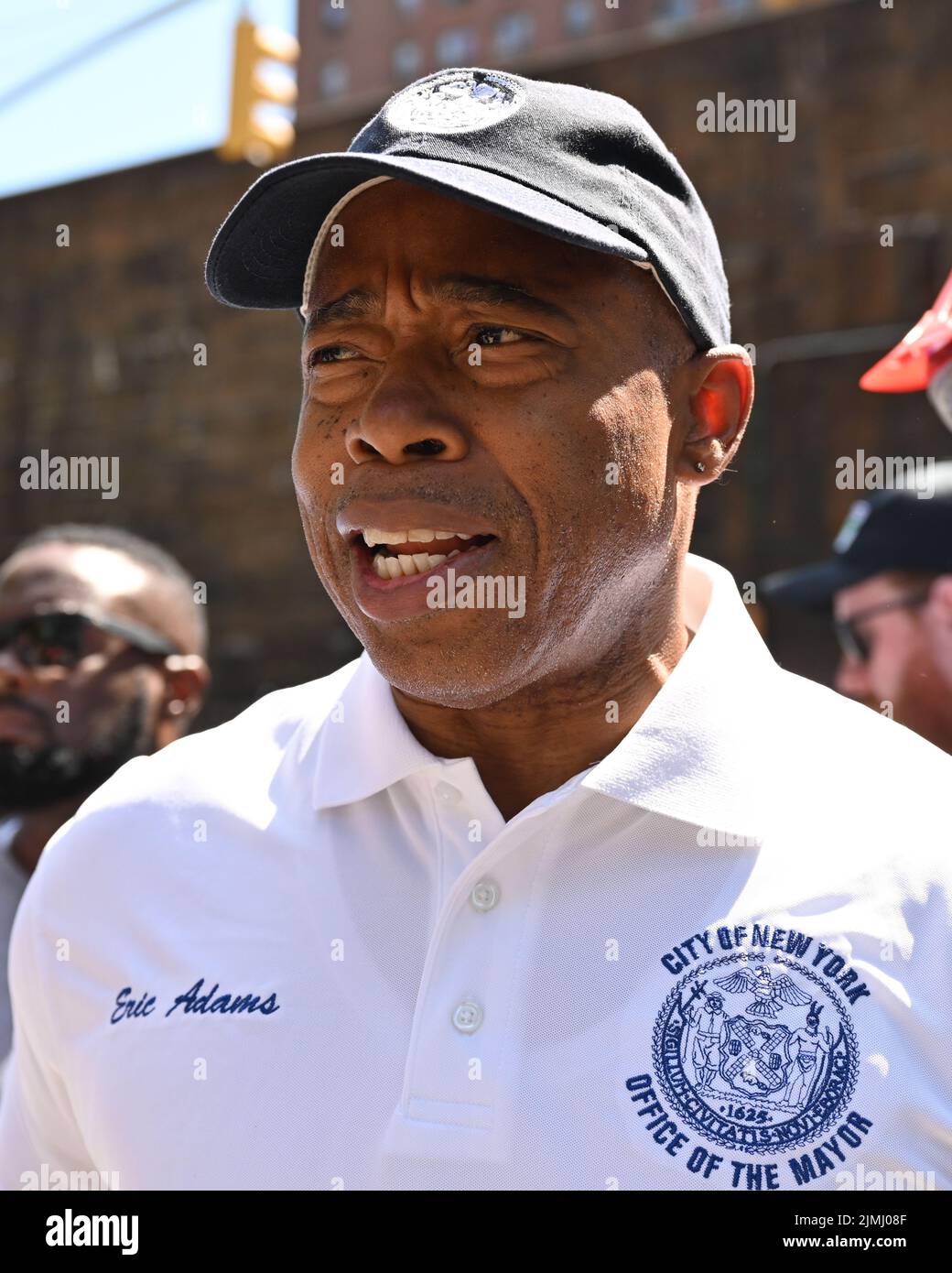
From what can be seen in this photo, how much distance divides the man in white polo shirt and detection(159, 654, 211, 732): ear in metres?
1.82

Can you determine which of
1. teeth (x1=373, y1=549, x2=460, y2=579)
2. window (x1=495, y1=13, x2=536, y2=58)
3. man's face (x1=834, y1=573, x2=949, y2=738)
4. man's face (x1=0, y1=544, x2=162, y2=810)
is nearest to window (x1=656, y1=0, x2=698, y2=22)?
window (x1=495, y1=13, x2=536, y2=58)

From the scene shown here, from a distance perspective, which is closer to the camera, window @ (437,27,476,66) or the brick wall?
the brick wall

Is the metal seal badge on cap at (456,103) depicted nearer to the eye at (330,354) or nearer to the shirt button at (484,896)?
the eye at (330,354)

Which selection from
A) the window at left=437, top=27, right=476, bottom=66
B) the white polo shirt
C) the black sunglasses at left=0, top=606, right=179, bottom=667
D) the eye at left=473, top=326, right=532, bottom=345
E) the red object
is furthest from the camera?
the window at left=437, top=27, right=476, bottom=66

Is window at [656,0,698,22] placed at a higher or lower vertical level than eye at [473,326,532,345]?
higher

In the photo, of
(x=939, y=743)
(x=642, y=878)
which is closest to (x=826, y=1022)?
(x=642, y=878)

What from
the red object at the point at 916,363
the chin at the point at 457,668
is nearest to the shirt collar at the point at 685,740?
the chin at the point at 457,668

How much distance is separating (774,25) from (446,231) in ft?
30.0

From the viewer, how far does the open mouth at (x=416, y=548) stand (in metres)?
1.91

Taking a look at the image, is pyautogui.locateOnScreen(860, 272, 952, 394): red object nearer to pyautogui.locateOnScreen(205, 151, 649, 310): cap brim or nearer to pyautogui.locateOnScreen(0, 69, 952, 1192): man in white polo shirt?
pyautogui.locateOnScreen(0, 69, 952, 1192): man in white polo shirt

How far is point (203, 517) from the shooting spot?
1281cm

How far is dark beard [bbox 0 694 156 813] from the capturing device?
369 centimetres

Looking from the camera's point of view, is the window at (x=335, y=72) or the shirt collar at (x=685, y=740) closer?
the shirt collar at (x=685, y=740)

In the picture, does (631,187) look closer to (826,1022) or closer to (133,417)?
(826,1022)
